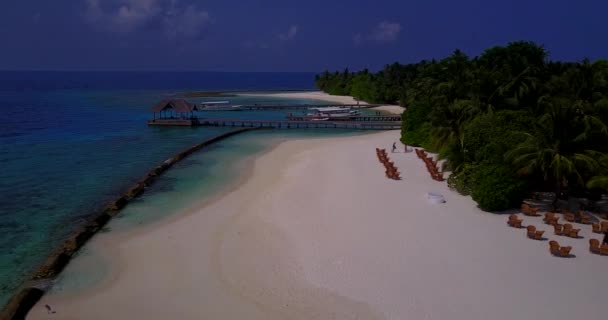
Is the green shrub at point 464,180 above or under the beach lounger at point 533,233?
above

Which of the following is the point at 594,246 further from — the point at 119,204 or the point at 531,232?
the point at 119,204

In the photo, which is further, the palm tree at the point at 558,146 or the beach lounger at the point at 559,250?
the palm tree at the point at 558,146

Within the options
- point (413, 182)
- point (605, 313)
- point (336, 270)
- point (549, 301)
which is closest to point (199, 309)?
point (336, 270)

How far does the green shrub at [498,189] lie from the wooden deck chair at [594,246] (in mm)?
4395

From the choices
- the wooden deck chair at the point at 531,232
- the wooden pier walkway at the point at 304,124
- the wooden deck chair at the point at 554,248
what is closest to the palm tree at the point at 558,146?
the wooden deck chair at the point at 531,232

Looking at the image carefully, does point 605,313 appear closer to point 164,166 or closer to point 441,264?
point 441,264

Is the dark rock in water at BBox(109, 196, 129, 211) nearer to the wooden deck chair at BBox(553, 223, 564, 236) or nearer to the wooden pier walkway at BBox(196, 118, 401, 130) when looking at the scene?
the wooden deck chair at BBox(553, 223, 564, 236)

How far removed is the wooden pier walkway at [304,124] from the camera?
2199 inches

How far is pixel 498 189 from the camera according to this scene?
2020 cm

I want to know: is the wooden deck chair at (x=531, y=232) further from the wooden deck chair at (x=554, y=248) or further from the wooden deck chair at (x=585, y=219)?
the wooden deck chair at (x=585, y=219)

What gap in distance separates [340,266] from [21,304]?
9300 mm

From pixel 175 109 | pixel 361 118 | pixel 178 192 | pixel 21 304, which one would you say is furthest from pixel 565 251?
pixel 175 109

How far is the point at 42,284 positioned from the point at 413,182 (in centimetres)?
1794

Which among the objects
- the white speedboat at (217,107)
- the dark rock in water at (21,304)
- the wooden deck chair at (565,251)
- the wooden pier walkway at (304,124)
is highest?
the white speedboat at (217,107)
